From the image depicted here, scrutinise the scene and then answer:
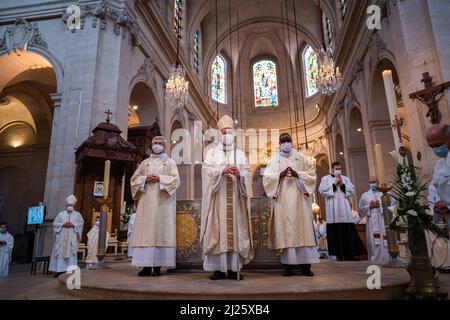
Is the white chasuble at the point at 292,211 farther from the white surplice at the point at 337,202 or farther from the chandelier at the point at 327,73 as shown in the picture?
the chandelier at the point at 327,73

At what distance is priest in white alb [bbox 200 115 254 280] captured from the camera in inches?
146

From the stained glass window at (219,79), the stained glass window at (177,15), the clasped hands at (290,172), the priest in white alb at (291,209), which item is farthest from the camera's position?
the stained glass window at (219,79)

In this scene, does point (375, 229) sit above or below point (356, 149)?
below

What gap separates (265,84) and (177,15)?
418 inches

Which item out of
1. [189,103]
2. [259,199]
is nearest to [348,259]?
[259,199]

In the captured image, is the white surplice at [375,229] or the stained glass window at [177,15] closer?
the white surplice at [375,229]

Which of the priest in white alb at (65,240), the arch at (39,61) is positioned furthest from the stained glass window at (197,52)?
A: the priest in white alb at (65,240)

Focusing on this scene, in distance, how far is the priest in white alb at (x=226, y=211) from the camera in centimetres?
370

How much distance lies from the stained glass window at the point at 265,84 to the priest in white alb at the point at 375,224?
1832cm

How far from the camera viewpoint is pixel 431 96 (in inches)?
269

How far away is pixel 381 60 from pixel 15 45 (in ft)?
36.8

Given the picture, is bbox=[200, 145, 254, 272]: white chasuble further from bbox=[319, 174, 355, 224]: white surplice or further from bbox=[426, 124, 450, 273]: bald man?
bbox=[319, 174, 355, 224]: white surplice

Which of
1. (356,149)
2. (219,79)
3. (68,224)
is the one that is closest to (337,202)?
(68,224)

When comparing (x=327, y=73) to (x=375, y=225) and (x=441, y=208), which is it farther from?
(x=441, y=208)
